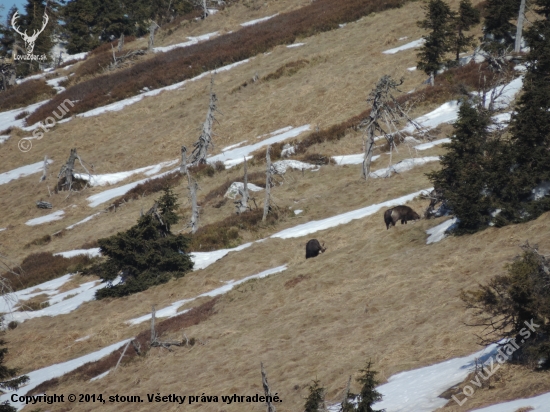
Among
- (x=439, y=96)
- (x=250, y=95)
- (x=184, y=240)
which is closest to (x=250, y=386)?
(x=184, y=240)

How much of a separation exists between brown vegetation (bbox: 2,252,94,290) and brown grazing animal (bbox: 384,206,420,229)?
15.5 metres

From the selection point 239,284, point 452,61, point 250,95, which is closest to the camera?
point 239,284

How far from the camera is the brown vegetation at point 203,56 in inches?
2530

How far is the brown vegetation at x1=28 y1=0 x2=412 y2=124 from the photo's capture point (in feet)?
211

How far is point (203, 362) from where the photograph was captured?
62.3 ft

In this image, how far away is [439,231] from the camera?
23031 mm

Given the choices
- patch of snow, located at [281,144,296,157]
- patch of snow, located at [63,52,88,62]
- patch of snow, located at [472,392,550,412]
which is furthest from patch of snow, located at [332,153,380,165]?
patch of snow, located at [63,52,88,62]

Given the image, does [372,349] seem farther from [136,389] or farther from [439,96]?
[439,96]

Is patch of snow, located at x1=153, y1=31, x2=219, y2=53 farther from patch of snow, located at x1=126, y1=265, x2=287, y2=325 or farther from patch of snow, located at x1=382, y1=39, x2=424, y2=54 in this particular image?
patch of snow, located at x1=126, y1=265, x2=287, y2=325

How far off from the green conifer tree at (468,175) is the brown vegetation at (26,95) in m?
53.6

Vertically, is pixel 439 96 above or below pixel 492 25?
below

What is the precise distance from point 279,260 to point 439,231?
274 inches

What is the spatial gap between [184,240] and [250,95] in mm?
27590

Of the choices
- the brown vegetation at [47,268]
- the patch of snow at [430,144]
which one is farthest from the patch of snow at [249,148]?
the brown vegetation at [47,268]
